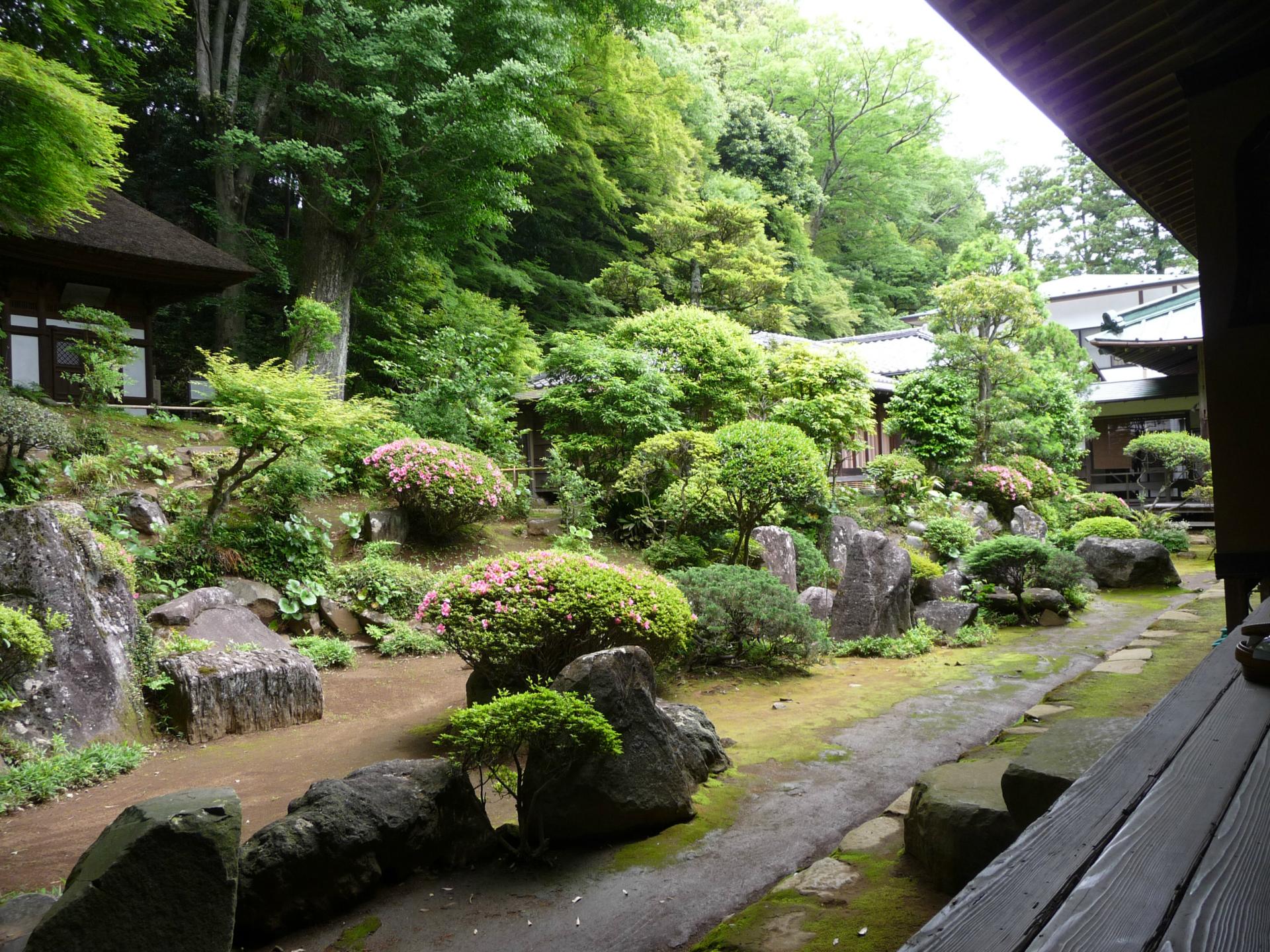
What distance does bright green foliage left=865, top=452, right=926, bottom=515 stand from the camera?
15430 millimetres

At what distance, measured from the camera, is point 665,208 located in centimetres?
2258

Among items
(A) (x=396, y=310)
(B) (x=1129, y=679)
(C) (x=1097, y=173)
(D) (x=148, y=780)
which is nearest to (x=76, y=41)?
(A) (x=396, y=310)

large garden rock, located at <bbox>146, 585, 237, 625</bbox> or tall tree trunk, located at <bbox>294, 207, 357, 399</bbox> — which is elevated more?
tall tree trunk, located at <bbox>294, 207, 357, 399</bbox>

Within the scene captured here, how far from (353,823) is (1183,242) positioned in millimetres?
7150

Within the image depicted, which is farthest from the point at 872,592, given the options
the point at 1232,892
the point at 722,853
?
the point at 1232,892

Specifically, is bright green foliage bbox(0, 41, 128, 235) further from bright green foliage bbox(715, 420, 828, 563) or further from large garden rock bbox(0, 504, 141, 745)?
bright green foliage bbox(715, 420, 828, 563)

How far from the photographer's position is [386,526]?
435 inches

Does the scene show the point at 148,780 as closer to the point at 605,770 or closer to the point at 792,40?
the point at 605,770

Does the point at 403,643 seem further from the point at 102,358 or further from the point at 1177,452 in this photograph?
the point at 1177,452

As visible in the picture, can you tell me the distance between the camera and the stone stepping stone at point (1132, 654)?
20.9 ft

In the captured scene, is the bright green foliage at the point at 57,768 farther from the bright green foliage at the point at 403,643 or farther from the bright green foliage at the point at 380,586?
the bright green foliage at the point at 380,586

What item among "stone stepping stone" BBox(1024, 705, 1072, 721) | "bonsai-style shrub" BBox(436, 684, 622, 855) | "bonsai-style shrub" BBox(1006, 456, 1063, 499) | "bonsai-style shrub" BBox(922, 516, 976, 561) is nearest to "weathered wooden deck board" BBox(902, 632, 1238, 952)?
"bonsai-style shrub" BBox(436, 684, 622, 855)

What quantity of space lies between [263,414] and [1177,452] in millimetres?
18918

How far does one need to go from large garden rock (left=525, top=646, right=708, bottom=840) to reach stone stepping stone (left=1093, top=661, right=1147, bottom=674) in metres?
3.78
